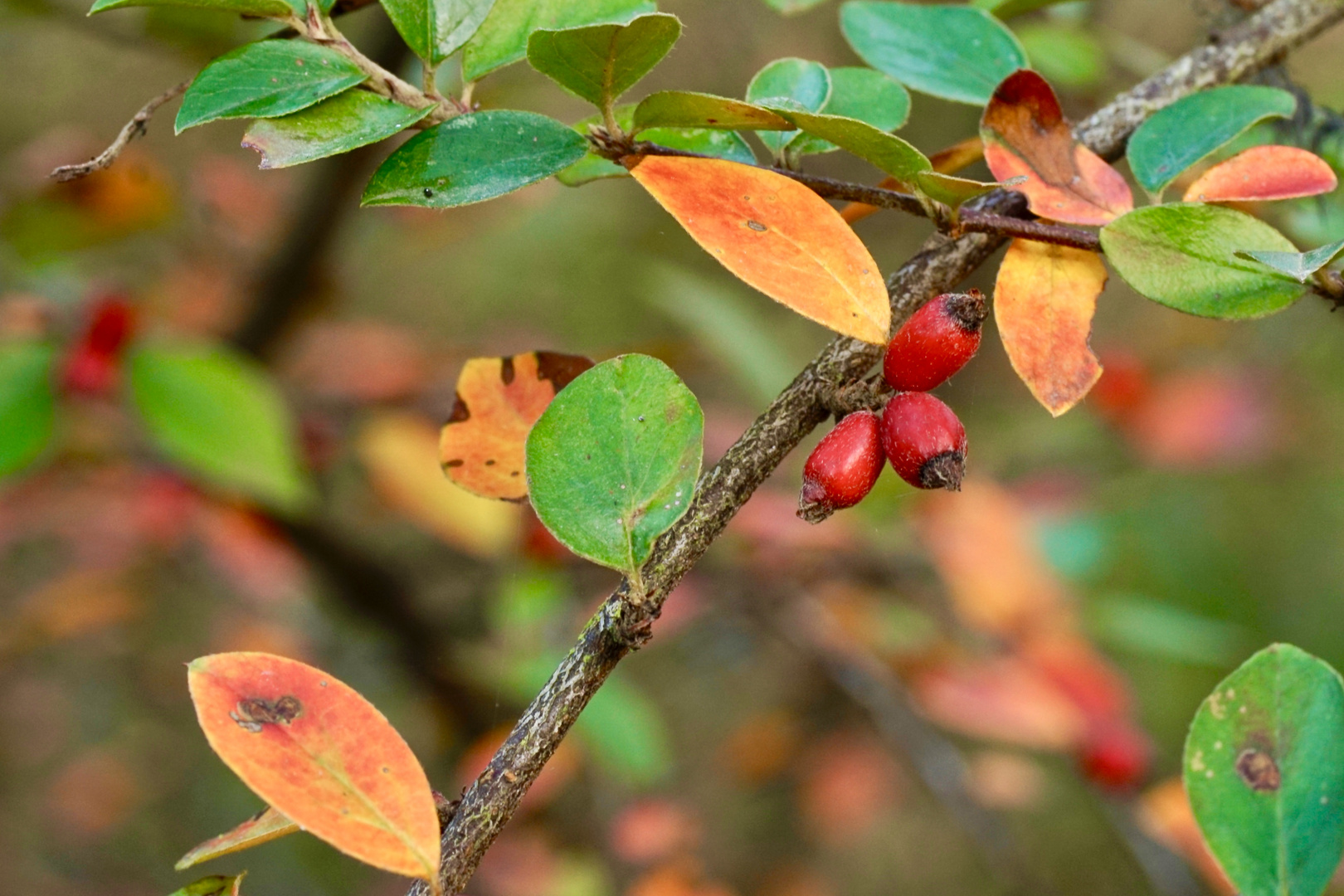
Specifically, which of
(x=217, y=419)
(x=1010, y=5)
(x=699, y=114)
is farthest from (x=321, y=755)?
(x=217, y=419)

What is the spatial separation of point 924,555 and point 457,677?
533mm

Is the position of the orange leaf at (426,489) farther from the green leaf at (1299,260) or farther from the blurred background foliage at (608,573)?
the green leaf at (1299,260)

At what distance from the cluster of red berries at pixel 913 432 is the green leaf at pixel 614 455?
44 mm

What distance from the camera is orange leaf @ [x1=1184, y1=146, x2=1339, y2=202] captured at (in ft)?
1.28

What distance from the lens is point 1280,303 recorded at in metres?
0.36

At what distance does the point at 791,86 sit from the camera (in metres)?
0.41

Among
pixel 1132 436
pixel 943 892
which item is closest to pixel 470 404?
pixel 1132 436

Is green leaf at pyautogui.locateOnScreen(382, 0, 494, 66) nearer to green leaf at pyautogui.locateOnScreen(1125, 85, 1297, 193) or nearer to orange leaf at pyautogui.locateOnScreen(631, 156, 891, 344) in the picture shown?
orange leaf at pyautogui.locateOnScreen(631, 156, 891, 344)

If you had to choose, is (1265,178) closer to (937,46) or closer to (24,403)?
(937,46)

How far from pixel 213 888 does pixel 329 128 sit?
0.82 feet

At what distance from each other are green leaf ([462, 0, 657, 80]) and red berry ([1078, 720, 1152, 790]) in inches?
31.8

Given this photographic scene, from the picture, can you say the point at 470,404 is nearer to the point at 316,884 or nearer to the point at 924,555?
the point at 924,555

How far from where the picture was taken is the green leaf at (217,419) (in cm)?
89

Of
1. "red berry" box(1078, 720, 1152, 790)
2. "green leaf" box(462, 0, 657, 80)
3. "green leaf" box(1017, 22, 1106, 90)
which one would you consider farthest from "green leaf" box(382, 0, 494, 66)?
"red berry" box(1078, 720, 1152, 790)
